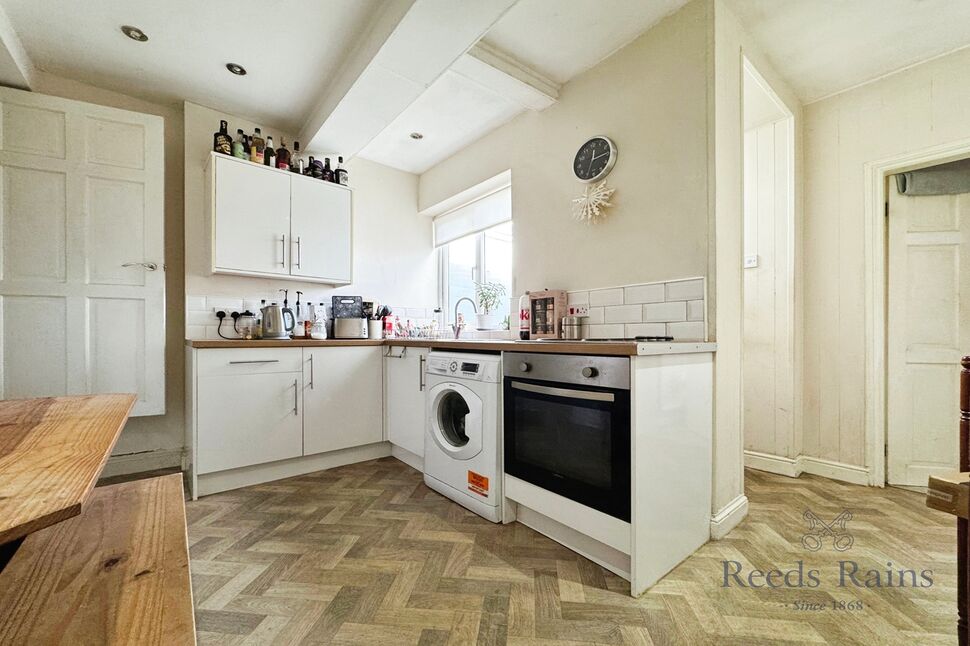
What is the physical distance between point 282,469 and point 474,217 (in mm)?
2426

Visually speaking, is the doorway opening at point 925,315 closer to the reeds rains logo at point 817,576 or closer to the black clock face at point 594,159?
the reeds rains logo at point 817,576

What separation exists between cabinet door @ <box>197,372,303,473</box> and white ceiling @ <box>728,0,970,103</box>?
10.5 feet

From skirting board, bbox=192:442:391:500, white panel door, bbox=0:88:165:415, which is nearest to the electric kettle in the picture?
white panel door, bbox=0:88:165:415

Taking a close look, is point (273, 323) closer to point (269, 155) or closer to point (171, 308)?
point (171, 308)

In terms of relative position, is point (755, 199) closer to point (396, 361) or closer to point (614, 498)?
point (614, 498)

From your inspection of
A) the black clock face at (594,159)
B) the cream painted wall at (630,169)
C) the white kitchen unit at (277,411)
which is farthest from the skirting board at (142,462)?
the black clock face at (594,159)

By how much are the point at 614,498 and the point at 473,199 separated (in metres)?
Result: 2.77

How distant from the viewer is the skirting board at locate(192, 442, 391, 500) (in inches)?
90.9

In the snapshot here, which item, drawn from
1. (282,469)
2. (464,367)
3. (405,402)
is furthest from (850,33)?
(282,469)

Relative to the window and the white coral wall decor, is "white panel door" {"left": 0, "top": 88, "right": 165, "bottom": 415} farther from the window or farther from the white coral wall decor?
the white coral wall decor

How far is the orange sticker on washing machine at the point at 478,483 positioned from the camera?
1934 millimetres

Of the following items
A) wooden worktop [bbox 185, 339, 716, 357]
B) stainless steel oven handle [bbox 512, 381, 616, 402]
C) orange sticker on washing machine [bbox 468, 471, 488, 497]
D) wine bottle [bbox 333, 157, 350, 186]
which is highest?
wine bottle [bbox 333, 157, 350, 186]

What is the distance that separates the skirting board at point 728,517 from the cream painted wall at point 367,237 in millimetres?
2877

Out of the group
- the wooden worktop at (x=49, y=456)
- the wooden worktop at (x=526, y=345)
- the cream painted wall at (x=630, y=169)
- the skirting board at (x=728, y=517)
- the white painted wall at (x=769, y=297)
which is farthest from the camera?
the white painted wall at (x=769, y=297)
